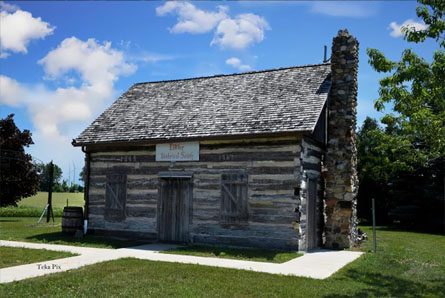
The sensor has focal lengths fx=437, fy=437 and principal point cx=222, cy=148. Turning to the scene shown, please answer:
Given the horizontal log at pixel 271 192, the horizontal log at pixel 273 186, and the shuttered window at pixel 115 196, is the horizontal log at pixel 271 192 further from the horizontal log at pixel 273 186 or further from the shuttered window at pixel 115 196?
the shuttered window at pixel 115 196

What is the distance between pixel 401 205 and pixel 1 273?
73.7 ft

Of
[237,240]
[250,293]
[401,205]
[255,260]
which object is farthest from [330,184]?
[401,205]

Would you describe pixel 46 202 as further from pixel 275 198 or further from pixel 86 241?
pixel 275 198

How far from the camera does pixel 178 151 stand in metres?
14.2

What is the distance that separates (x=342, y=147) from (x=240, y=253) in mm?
5335

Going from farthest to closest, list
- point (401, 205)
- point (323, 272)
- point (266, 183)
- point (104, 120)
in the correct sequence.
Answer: point (401, 205) < point (104, 120) < point (266, 183) < point (323, 272)

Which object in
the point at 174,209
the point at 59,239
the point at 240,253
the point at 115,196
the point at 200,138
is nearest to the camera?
the point at 240,253

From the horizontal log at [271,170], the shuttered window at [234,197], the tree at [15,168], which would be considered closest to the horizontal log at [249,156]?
the horizontal log at [271,170]

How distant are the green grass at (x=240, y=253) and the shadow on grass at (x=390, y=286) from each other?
6.69ft

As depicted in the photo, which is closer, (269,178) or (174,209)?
(269,178)

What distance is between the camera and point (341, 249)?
45.4 ft

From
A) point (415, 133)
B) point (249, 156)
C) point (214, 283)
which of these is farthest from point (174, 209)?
point (415, 133)

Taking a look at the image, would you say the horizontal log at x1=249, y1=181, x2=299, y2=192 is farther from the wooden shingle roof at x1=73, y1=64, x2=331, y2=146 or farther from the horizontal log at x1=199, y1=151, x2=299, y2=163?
the wooden shingle roof at x1=73, y1=64, x2=331, y2=146

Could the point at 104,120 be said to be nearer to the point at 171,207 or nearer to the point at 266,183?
the point at 171,207
